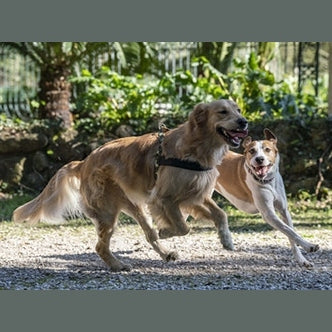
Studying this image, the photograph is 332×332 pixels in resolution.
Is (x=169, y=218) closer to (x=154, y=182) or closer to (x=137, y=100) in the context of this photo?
(x=154, y=182)

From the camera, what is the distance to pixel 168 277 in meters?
8.56

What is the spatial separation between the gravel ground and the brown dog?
0.35 m

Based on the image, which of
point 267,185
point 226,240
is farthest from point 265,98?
point 226,240

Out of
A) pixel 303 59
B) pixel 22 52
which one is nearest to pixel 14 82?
pixel 22 52

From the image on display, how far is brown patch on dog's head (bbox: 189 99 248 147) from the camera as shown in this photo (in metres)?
8.50

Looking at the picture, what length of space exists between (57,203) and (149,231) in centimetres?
109

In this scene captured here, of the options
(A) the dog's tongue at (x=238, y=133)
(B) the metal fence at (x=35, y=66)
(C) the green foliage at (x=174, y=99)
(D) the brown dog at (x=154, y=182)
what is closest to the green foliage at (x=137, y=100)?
(C) the green foliage at (x=174, y=99)

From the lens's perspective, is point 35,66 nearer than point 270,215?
No

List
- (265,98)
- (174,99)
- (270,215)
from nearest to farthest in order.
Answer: (270,215) < (174,99) < (265,98)

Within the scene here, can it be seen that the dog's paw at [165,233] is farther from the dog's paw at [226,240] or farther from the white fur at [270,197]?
the white fur at [270,197]

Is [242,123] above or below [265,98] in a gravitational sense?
above

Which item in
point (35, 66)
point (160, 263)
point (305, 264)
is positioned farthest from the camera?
point (35, 66)

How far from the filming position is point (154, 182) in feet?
29.5

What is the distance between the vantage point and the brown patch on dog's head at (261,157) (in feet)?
30.6
